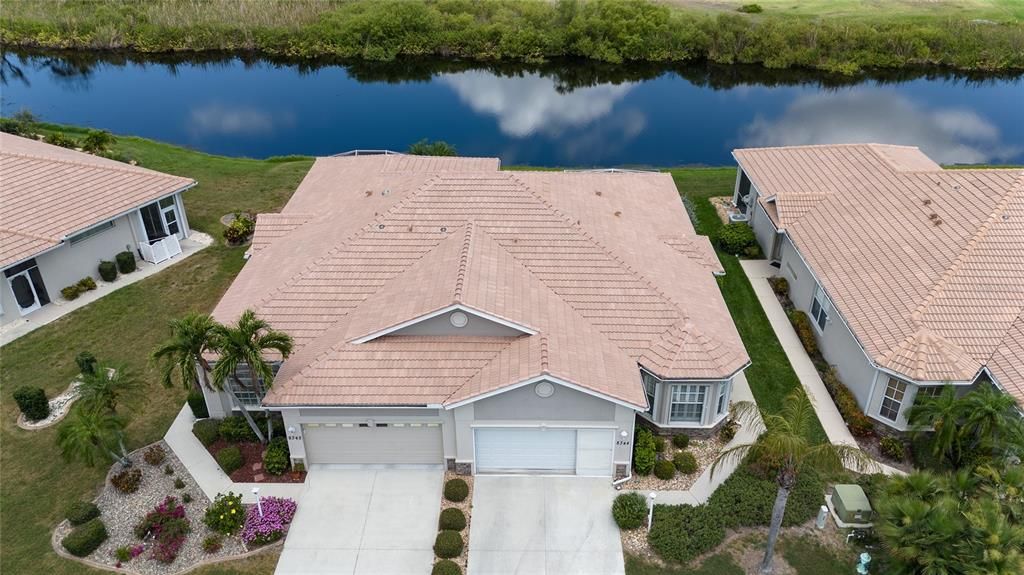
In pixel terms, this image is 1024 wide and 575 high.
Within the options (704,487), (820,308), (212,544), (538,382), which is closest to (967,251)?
(820,308)

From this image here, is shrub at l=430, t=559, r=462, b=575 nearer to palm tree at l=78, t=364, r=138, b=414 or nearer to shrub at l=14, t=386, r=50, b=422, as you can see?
palm tree at l=78, t=364, r=138, b=414

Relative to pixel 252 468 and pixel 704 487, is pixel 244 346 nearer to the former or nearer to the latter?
pixel 252 468

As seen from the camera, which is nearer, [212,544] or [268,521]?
[212,544]

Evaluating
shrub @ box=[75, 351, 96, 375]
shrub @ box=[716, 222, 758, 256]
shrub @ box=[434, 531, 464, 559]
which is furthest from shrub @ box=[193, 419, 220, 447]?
shrub @ box=[716, 222, 758, 256]

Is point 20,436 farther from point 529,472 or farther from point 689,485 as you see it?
point 689,485

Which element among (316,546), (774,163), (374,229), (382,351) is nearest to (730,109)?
(774,163)

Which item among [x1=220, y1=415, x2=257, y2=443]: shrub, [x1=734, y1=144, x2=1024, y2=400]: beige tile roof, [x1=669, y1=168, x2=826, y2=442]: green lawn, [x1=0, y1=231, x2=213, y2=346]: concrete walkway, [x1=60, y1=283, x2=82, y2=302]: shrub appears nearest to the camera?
[x1=734, y1=144, x2=1024, y2=400]: beige tile roof
